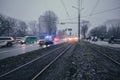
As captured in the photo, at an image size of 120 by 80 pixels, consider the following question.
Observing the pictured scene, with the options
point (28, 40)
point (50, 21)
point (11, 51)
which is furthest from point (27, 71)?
point (50, 21)

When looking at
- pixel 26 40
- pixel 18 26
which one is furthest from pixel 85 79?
pixel 18 26

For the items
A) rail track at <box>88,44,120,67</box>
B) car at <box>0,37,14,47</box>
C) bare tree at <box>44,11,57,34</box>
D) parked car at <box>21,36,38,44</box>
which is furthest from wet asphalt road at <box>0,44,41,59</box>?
bare tree at <box>44,11,57,34</box>

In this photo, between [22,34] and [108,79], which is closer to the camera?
[108,79]

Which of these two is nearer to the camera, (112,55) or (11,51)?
(112,55)

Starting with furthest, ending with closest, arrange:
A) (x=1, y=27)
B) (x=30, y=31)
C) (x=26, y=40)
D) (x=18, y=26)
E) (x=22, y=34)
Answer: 1. (x=30, y=31)
2. (x=18, y=26)
3. (x=22, y=34)
4. (x=1, y=27)
5. (x=26, y=40)

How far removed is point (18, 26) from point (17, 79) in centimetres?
8926

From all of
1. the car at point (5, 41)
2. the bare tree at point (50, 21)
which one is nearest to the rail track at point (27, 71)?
the car at point (5, 41)

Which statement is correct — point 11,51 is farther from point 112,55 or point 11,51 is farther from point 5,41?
point 112,55

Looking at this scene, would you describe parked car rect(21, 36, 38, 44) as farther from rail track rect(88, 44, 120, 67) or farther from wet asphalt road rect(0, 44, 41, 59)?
rail track rect(88, 44, 120, 67)

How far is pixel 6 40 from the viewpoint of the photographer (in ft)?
104

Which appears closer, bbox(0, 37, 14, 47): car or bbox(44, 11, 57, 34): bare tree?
bbox(0, 37, 14, 47): car

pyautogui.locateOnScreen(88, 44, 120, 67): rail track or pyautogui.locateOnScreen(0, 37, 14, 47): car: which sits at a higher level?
pyautogui.locateOnScreen(0, 37, 14, 47): car

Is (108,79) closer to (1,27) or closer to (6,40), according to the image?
(6,40)

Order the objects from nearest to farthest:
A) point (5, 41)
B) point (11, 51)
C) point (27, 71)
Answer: point (27, 71) → point (11, 51) → point (5, 41)
